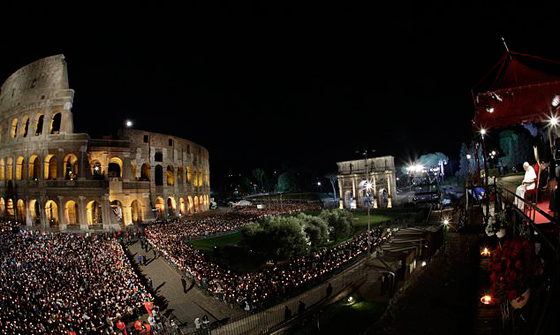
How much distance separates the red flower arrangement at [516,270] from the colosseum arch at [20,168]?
54.0 meters

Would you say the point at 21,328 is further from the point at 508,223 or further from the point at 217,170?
the point at 217,170

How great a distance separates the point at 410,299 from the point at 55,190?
4459 centimetres

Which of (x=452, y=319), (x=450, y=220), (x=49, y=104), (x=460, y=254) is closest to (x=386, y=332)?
(x=452, y=319)

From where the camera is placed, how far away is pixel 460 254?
36.8 ft

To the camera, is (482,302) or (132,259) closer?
(482,302)

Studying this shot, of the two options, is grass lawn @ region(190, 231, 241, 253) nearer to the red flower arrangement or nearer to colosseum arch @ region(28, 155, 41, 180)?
colosseum arch @ region(28, 155, 41, 180)

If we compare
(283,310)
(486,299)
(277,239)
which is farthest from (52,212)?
(486,299)

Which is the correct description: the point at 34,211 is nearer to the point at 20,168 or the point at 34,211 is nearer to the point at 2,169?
the point at 20,168

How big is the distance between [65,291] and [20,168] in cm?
3777

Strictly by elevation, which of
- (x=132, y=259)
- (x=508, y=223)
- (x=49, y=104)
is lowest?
(x=132, y=259)

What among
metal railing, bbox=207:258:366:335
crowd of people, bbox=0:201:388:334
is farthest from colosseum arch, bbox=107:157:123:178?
metal railing, bbox=207:258:366:335

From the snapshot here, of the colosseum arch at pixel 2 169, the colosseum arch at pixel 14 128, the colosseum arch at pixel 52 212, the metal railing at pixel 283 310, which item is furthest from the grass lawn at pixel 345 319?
the colosseum arch at pixel 2 169

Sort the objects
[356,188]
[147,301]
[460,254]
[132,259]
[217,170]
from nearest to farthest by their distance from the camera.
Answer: [460,254]
[147,301]
[132,259]
[356,188]
[217,170]

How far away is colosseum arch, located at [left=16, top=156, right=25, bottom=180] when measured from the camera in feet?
137
